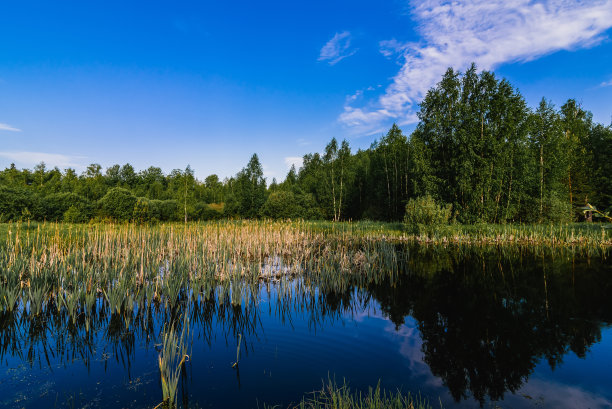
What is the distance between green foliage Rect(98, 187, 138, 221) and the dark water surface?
2145cm

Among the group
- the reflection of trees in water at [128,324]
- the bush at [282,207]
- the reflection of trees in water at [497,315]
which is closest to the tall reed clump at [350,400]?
the reflection of trees in water at [497,315]

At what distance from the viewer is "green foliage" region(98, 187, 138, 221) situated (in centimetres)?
2531

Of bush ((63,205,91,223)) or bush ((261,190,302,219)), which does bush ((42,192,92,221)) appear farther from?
bush ((261,190,302,219))

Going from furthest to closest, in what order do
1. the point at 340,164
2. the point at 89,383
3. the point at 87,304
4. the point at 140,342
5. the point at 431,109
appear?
the point at 340,164
the point at 431,109
the point at 87,304
the point at 140,342
the point at 89,383

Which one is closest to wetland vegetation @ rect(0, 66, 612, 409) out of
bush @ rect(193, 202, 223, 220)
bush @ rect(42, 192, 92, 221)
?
bush @ rect(42, 192, 92, 221)

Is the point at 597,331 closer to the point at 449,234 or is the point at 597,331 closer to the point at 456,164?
the point at 449,234

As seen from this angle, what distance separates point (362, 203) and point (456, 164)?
22093mm

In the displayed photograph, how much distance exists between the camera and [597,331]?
6.79 metres

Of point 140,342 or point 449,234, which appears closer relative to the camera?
point 140,342

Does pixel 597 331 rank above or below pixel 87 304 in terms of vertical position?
below

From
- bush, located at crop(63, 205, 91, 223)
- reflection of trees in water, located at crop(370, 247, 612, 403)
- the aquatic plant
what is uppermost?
bush, located at crop(63, 205, 91, 223)

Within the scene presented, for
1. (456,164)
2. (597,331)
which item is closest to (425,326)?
(597,331)

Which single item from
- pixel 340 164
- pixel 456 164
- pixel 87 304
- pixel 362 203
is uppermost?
pixel 340 164

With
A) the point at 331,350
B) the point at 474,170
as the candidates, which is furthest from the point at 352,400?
the point at 474,170
